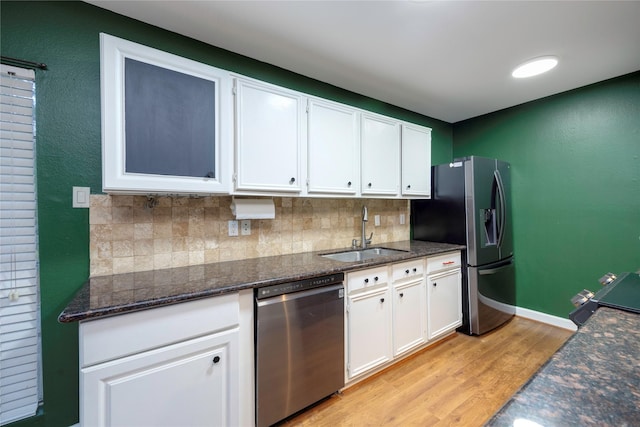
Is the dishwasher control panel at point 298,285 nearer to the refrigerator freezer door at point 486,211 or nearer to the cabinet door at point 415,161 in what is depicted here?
the cabinet door at point 415,161

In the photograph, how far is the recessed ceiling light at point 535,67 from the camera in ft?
7.25

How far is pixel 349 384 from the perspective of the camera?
2.01 m

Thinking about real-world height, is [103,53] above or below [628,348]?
above

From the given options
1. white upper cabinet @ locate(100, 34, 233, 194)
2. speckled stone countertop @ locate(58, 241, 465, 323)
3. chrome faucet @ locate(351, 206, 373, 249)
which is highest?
white upper cabinet @ locate(100, 34, 233, 194)

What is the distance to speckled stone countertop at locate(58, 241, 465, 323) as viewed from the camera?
1.16 meters

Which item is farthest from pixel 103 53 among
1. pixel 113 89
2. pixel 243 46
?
pixel 243 46

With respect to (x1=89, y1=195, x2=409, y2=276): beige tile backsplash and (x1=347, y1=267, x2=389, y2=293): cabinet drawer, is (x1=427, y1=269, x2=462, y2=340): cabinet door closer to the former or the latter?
(x1=347, y1=267, x2=389, y2=293): cabinet drawer

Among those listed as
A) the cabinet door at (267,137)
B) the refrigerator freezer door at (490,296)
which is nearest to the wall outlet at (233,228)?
the cabinet door at (267,137)

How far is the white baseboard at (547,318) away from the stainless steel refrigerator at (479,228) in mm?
132

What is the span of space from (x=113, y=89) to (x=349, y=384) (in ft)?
7.64

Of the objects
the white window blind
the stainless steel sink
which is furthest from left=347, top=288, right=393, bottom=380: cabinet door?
the white window blind

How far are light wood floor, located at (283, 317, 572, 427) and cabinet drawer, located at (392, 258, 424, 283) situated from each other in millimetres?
737

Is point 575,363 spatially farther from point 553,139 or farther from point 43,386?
point 553,139

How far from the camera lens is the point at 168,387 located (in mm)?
1278
